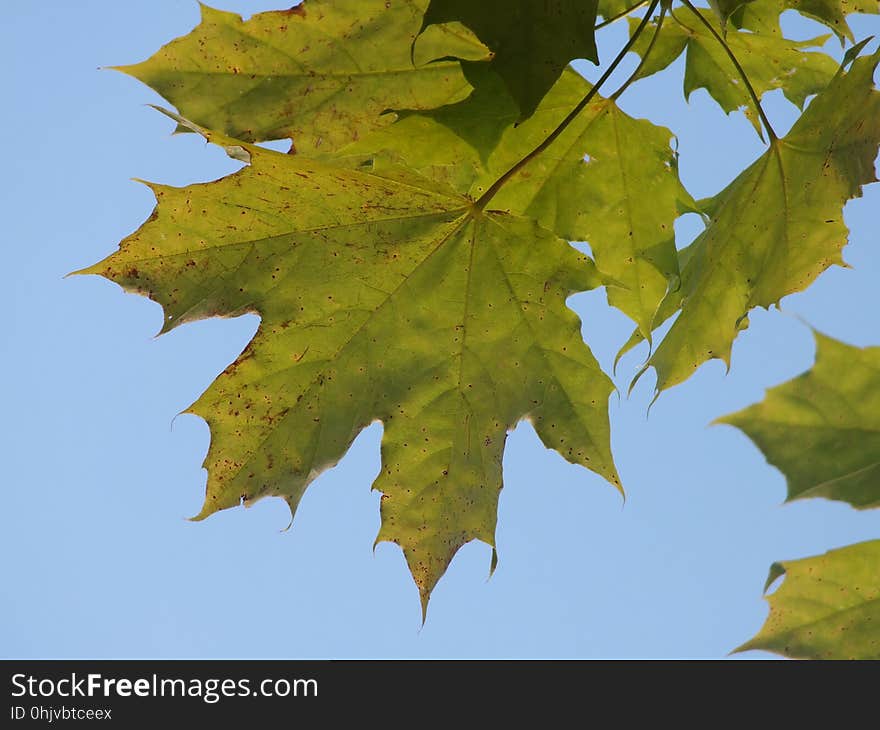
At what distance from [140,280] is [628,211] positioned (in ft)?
2.03

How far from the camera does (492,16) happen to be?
0.89 meters

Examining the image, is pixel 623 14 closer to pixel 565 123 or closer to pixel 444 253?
pixel 565 123

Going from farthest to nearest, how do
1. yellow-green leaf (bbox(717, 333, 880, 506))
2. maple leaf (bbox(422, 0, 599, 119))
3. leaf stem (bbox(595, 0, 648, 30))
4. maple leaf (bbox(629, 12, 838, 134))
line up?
maple leaf (bbox(629, 12, 838, 134)) → leaf stem (bbox(595, 0, 648, 30)) → yellow-green leaf (bbox(717, 333, 880, 506)) → maple leaf (bbox(422, 0, 599, 119))

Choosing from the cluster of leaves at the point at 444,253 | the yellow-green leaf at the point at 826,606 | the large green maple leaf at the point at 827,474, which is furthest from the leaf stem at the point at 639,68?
the yellow-green leaf at the point at 826,606

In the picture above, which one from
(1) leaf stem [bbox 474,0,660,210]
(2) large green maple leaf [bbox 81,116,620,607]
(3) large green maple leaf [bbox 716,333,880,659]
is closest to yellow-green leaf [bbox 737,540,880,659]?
(3) large green maple leaf [bbox 716,333,880,659]

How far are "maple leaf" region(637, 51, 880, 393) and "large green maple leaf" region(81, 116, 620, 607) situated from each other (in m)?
0.15

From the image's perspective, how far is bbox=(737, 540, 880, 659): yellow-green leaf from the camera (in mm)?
1134

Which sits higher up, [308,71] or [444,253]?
[308,71]

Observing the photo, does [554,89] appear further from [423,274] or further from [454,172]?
[423,274]

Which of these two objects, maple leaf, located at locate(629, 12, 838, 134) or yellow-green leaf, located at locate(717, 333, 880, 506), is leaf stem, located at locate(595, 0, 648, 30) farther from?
yellow-green leaf, located at locate(717, 333, 880, 506)

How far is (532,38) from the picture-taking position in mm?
905

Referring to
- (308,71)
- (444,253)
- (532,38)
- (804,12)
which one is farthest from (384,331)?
(804,12)

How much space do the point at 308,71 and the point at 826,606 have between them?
87 cm

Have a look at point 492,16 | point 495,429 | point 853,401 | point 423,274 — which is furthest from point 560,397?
point 492,16
